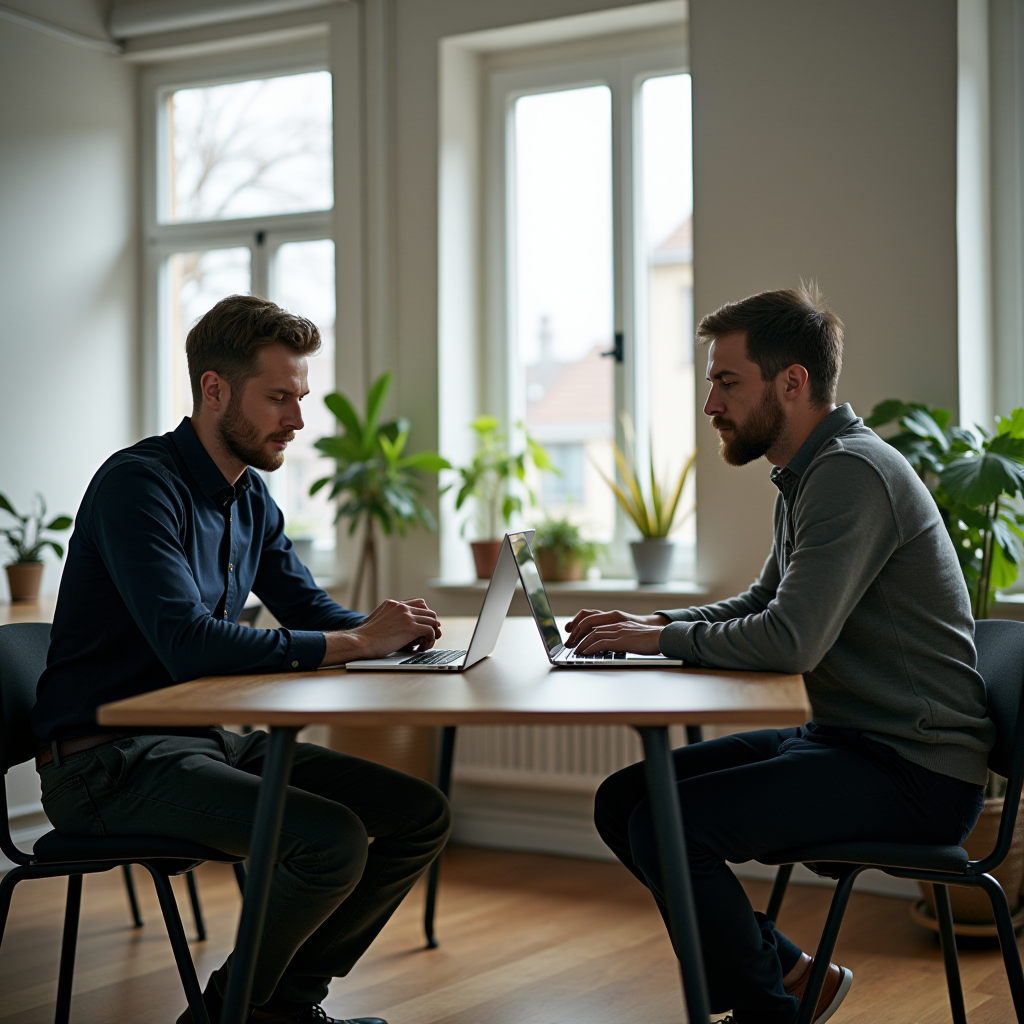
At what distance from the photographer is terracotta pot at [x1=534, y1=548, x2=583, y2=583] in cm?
395

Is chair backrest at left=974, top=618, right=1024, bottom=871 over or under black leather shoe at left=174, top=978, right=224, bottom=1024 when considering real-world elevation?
over

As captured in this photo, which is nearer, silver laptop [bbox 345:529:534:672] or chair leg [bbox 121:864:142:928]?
silver laptop [bbox 345:529:534:672]

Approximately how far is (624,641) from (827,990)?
0.68 metres

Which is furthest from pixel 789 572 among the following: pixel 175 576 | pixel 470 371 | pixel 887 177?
pixel 470 371

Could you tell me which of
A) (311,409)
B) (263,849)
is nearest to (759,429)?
(263,849)

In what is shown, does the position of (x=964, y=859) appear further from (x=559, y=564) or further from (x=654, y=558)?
(x=559, y=564)

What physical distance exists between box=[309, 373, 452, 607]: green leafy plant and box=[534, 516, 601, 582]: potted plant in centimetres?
39

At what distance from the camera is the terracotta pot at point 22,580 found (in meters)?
3.81

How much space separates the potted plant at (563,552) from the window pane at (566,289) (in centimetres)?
14

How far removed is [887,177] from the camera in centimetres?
336

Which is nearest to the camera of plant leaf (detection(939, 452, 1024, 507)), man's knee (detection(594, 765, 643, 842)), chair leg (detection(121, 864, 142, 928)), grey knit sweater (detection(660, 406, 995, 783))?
grey knit sweater (detection(660, 406, 995, 783))

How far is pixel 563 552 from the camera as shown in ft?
13.0

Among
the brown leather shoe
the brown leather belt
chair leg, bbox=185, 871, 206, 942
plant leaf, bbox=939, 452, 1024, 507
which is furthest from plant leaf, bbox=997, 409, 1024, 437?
chair leg, bbox=185, 871, 206, 942

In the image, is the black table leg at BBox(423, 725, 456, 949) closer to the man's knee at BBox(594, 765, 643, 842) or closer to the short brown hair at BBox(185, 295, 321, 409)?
the man's knee at BBox(594, 765, 643, 842)
